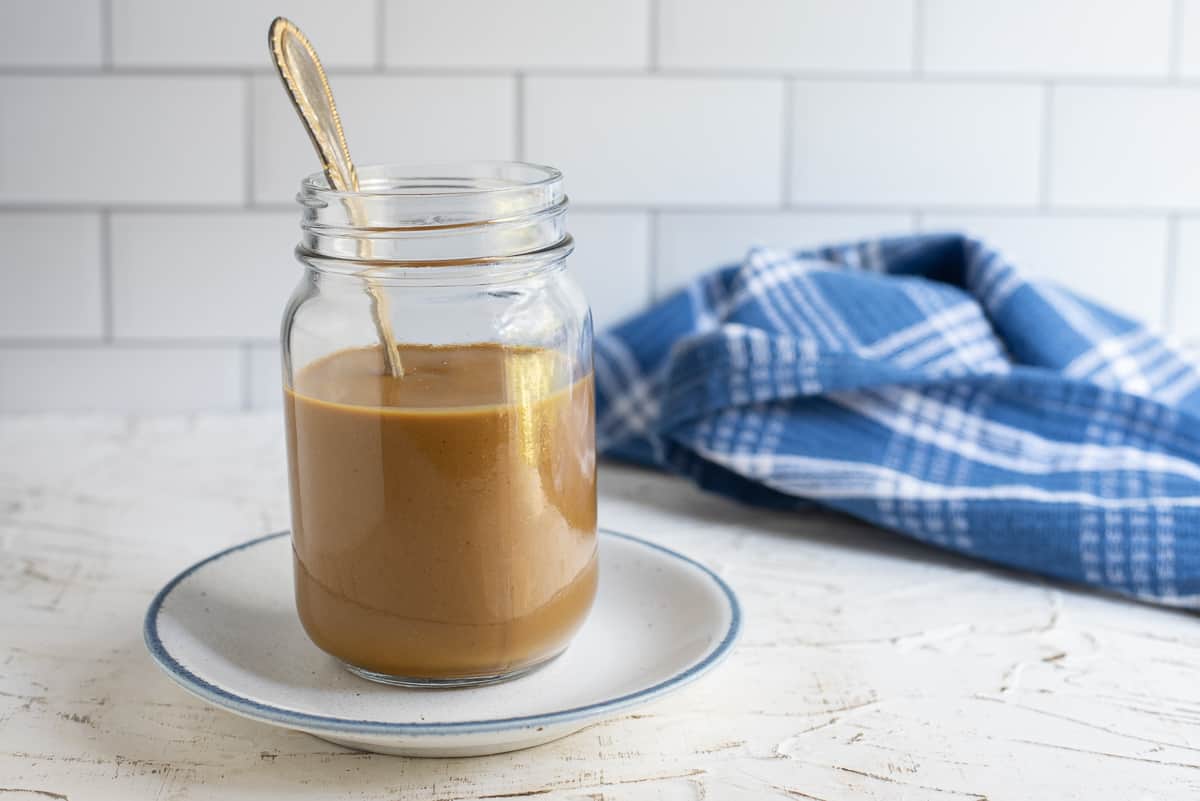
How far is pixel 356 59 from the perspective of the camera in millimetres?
1084

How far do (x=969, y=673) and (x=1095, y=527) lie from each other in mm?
164

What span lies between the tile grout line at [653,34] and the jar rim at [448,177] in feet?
1.47

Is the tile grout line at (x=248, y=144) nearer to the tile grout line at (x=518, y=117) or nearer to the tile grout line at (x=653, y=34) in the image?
the tile grout line at (x=518, y=117)

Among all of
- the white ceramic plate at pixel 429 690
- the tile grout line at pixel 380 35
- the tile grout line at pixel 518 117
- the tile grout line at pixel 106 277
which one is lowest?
the white ceramic plate at pixel 429 690

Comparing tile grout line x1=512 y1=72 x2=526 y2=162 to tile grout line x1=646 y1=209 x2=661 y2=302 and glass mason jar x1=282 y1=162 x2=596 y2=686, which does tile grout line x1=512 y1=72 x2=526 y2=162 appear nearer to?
tile grout line x1=646 y1=209 x2=661 y2=302

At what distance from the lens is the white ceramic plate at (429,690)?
0.53m

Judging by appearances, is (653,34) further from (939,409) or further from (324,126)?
(324,126)

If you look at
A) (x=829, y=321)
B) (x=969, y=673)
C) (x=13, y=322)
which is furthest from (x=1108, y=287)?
(x=13, y=322)

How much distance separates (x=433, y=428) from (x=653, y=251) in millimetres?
601

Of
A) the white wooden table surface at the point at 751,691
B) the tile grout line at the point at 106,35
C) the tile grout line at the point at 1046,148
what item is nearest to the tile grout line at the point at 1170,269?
the tile grout line at the point at 1046,148

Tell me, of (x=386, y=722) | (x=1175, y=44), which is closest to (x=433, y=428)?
(x=386, y=722)

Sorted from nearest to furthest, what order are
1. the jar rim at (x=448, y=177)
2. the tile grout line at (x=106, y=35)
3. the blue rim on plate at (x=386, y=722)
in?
the blue rim on plate at (x=386, y=722)
the jar rim at (x=448, y=177)
the tile grout line at (x=106, y=35)

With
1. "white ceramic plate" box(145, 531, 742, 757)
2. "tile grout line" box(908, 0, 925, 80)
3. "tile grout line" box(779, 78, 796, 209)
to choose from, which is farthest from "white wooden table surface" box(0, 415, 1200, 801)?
"tile grout line" box(908, 0, 925, 80)

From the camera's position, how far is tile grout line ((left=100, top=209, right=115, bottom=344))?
3.64ft
